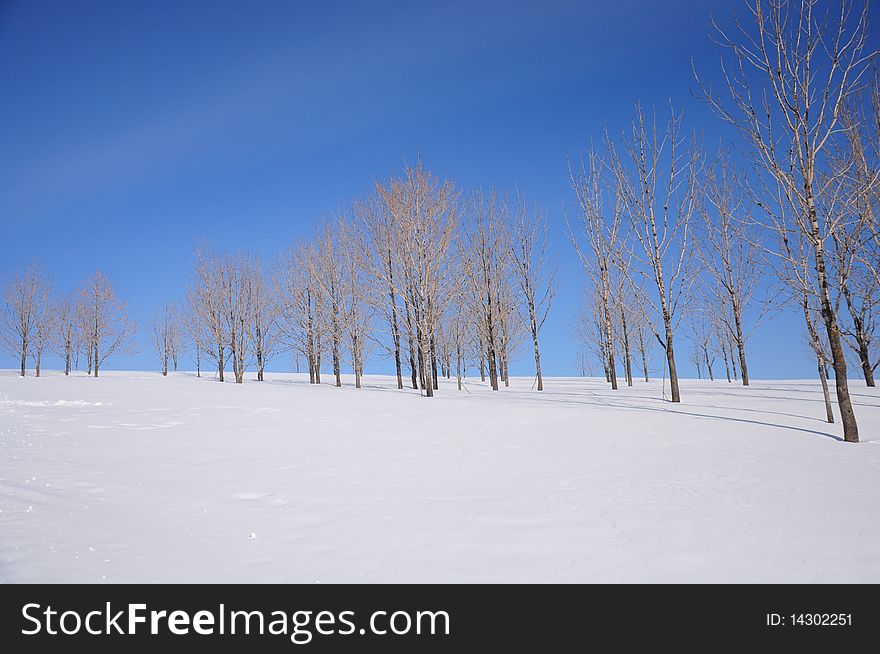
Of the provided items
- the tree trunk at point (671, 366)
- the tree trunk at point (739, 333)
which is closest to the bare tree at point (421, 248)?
the tree trunk at point (671, 366)

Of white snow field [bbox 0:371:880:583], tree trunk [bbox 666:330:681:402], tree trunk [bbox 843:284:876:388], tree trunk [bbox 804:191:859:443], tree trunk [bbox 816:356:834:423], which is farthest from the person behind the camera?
tree trunk [bbox 843:284:876:388]

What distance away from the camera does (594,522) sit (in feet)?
13.2

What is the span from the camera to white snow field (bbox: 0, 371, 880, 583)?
10.3 ft

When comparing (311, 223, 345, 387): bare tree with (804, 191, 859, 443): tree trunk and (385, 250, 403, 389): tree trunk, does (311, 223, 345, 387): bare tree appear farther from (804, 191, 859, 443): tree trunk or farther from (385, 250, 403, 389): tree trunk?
(804, 191, 859, 443): tree trunk

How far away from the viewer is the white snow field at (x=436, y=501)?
3.14 meters

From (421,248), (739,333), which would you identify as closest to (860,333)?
(739,333)

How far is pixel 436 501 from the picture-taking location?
4566 mm

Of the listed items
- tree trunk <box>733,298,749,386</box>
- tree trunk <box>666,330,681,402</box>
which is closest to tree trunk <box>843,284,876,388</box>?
tree trunk <box>733,298,749,386</box>

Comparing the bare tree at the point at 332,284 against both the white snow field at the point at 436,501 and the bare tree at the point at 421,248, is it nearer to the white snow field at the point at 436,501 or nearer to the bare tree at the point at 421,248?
the bare tree at the point at 421,248

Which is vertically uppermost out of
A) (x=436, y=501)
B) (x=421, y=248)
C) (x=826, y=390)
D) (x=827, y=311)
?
(x=421, y=248)

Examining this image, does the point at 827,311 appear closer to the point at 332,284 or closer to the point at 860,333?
the point at 860,333

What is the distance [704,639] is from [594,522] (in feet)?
4.48

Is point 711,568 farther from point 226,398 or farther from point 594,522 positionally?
point 226,398

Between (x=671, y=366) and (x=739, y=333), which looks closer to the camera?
(x=671, y=366)
